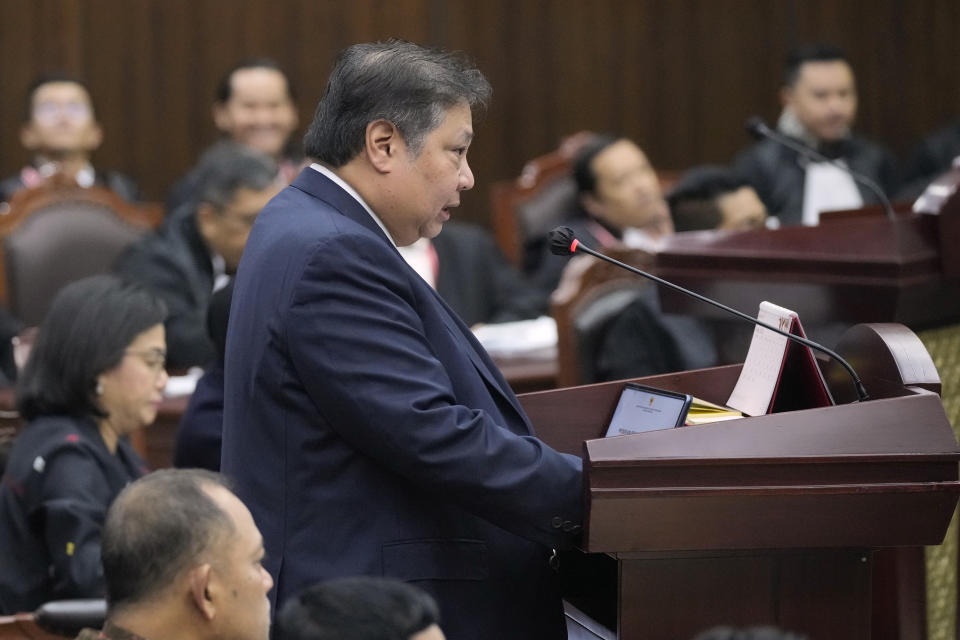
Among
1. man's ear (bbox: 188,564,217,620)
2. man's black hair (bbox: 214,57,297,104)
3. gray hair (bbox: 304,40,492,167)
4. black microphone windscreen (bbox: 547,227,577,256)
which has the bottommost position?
man's ear (bbox: 188,564,217,620)

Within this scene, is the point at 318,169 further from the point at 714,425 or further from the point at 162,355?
the point at 162,355

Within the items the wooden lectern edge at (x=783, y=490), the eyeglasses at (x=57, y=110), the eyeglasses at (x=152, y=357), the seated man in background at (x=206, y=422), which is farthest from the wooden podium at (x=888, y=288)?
the eyeglasses at (x=57, y=110)

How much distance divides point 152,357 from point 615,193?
→ 2663 mm

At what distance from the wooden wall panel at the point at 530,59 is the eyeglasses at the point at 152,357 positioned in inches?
154

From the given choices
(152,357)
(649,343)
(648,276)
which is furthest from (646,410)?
(649,343)

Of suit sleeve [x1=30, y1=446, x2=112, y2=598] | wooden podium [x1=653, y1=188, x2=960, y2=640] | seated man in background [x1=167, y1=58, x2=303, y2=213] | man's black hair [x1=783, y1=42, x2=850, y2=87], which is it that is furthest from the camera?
man's black hair [x1=783, y1=42, x2=850, y2=87]

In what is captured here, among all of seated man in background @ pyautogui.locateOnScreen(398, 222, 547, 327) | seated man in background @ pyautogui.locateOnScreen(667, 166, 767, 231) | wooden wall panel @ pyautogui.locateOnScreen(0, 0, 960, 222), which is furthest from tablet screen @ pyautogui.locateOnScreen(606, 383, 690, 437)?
wooden wall panel @ pyautogui.locateOnScreen(0, 0, 960, 222)

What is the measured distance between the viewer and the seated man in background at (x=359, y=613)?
55.1 inches

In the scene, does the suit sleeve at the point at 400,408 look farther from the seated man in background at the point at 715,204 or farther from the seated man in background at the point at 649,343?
the seated man in background at the point at 715,204

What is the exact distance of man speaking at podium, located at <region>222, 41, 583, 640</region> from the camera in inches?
71.0

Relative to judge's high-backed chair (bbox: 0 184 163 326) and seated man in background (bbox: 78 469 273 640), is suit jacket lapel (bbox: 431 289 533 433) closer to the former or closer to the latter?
seated man in background (bbox: 78 469 273 640)

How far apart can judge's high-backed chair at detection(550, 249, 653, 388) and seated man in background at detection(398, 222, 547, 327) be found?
1224 millimetres

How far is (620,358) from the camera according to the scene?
3.76 meters

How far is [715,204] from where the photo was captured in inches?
167
